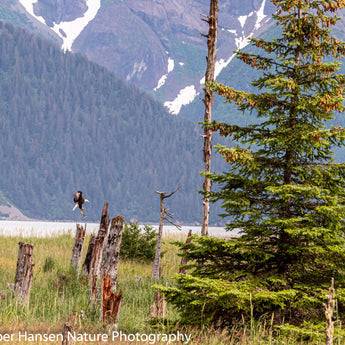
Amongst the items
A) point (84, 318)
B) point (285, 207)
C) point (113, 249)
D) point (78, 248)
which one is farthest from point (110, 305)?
point (78, 248)

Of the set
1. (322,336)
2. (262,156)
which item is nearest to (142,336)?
(322,336)

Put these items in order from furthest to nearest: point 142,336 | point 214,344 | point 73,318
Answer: point 73,318 < point 142,336 < point 214,344

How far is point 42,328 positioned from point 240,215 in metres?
3.68

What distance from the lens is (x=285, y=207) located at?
9.22m

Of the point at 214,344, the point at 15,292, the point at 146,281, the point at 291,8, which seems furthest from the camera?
the point at 146,281

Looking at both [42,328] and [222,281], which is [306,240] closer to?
[222,281]

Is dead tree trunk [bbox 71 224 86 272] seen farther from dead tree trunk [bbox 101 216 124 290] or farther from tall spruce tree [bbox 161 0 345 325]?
tall spruce tree [bbox 161 0 345 325]

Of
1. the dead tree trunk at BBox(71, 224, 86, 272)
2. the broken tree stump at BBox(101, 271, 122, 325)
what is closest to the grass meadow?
the broken tree stump at BBox(101, 271, 122, 325)

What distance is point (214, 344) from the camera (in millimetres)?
6926

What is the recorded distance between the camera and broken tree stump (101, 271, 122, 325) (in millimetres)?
9047

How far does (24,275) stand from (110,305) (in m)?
2.76

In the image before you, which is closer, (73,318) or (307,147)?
(73,318)

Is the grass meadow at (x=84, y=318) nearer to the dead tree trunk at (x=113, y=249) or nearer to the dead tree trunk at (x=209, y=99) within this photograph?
the dead tree trunk at (x=113, y=249)

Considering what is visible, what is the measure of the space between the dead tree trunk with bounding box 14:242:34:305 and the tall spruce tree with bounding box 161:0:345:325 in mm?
3785
